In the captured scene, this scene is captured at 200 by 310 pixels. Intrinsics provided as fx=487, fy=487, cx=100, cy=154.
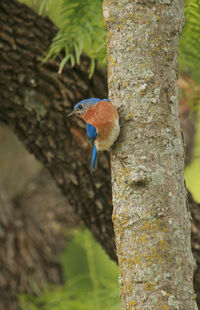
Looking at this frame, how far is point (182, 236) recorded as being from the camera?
6.20ft

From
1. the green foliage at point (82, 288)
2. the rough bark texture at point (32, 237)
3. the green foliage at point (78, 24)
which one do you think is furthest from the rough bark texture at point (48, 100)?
the rough bark texture at point (32, 237)

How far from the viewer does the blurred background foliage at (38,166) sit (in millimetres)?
3008

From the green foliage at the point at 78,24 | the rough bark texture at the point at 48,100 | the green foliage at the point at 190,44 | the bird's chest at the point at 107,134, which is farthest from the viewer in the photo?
the rough bark texture at the point at 48,100

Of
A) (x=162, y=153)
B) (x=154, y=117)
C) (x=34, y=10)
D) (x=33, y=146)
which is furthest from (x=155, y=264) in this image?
(x=34, y=10)

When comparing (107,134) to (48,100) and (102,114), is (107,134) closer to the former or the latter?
(102,114)

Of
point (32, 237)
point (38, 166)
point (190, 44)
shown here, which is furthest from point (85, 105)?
point (38, 166)

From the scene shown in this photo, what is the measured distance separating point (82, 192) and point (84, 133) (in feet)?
1.34

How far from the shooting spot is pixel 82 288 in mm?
4836

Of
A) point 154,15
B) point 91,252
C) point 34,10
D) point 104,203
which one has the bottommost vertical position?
point 91,252

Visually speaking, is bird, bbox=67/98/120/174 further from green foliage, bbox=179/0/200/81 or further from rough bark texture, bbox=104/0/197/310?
green foliage, bbox=179/0/200/81

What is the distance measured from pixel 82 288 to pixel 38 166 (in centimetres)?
200

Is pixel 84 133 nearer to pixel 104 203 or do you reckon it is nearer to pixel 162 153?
pixel 104 203

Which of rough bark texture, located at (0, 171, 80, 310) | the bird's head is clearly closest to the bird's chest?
the bird's head

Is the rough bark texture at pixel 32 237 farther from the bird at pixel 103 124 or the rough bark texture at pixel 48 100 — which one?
the bird at pixel 103 124
